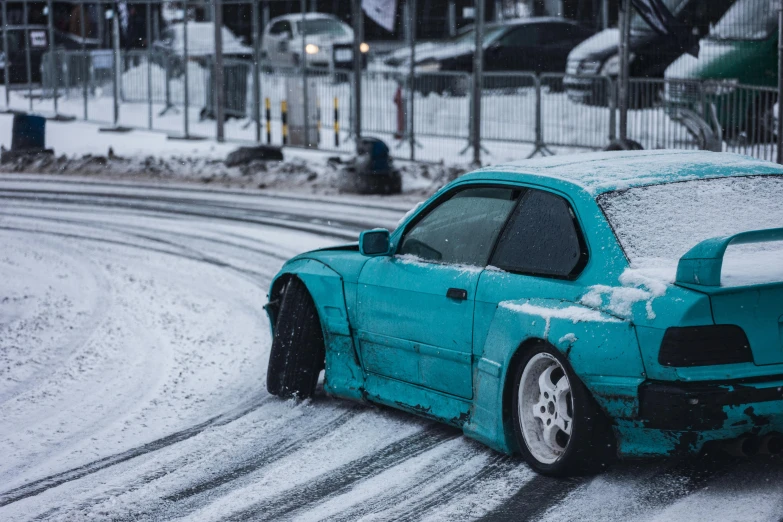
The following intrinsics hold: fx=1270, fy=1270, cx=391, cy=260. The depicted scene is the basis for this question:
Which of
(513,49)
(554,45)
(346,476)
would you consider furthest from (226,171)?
(346,476)

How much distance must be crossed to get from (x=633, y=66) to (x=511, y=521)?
14892mm

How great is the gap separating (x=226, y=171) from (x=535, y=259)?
14.9 m

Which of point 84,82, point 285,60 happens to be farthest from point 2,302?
point 285,60

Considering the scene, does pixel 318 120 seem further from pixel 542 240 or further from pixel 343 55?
pixel 542 240

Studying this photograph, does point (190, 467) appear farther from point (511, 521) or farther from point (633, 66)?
point (633, 66)

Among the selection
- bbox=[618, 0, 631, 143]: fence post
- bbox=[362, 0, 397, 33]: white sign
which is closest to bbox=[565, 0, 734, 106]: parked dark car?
bbox=[618, 0, 631, 143]: fence post

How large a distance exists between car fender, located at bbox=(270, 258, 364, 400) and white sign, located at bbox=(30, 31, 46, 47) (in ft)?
83.0

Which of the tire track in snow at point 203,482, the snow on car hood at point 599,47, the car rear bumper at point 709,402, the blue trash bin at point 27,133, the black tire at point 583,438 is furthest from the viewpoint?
the snow on car hood at point 599,47

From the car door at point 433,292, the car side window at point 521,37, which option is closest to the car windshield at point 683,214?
the car door at point 433,292

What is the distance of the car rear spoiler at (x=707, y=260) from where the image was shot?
4.68 meters

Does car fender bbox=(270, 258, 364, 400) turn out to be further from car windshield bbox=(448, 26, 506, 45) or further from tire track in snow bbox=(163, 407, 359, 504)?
car windshield bbox=(448, 26, 506, 45)

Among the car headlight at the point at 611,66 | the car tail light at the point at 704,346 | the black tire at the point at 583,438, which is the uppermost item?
the car headlight at the point at 611,66

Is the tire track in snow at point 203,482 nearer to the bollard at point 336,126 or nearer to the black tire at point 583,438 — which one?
the black tire at point 583,438

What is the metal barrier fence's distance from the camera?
16.7 m
